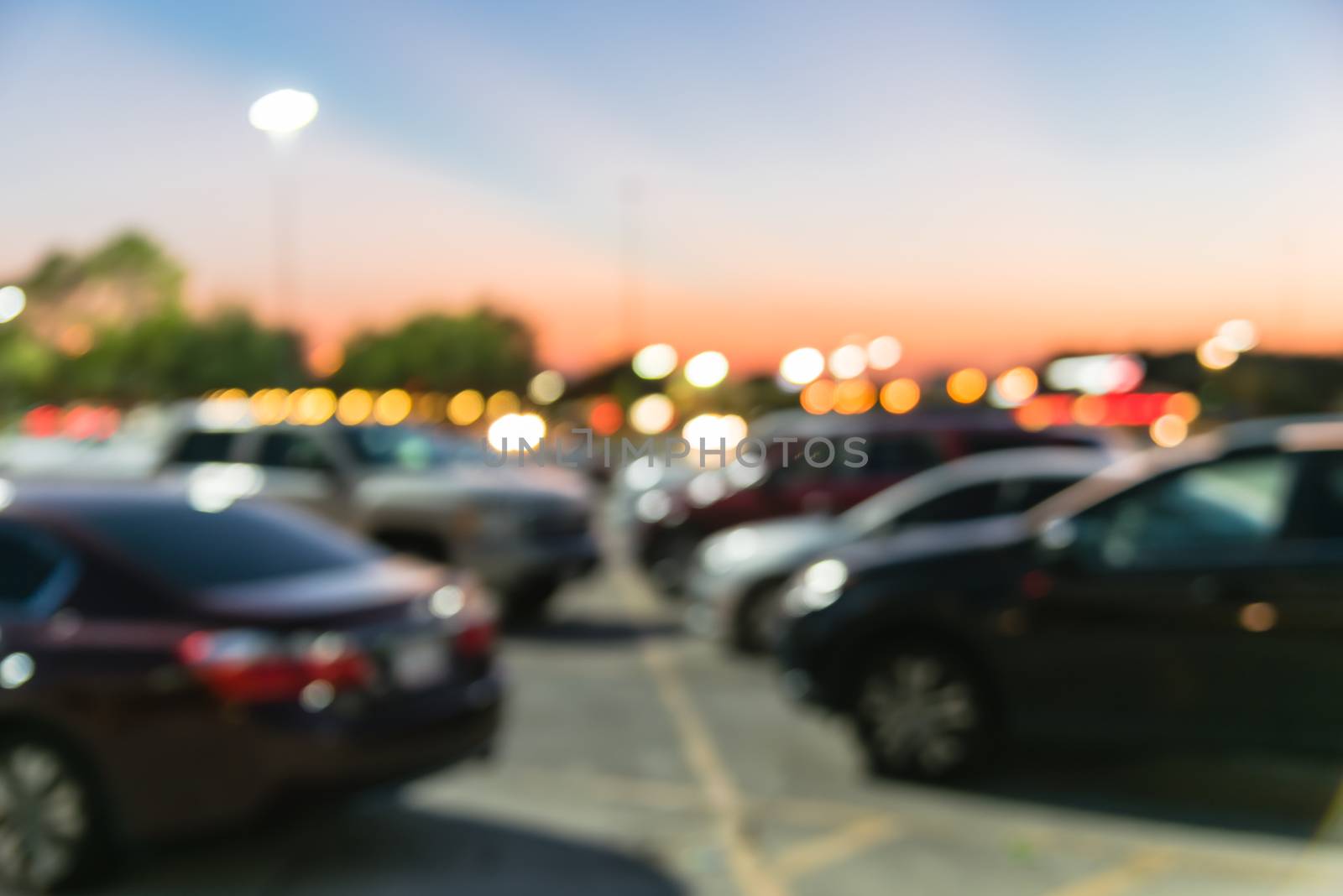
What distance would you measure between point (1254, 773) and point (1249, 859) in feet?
4.62

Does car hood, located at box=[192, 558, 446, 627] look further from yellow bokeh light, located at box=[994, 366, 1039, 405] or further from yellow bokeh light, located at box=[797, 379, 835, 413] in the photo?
yellow bokeh light, located at box=[994, 366, 1039, 405]

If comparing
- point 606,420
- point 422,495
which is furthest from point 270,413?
point 606,420

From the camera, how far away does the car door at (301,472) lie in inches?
459

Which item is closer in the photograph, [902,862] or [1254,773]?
[902,862]

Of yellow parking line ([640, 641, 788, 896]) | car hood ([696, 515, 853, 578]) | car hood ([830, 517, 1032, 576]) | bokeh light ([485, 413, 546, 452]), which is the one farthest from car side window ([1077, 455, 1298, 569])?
bokeh light ([485, 413, 546, 452])

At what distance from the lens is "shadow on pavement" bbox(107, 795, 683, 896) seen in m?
5.08

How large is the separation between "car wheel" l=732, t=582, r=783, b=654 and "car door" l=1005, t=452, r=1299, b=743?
11.5 ft

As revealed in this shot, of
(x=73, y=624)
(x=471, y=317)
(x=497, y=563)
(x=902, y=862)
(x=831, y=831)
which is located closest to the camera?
(x=73, y=624)

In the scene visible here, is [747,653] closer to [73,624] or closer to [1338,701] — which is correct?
[1338,701]

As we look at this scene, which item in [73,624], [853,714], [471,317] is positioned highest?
[471,317]

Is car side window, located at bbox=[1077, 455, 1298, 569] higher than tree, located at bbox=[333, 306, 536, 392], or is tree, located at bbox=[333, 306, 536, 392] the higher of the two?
tree, located at bbox=[333, 306, 536, 392]

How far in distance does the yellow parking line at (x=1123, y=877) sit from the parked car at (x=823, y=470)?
22.6 ft

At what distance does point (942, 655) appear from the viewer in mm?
6504

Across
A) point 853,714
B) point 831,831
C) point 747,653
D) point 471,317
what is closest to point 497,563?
point 747,653
